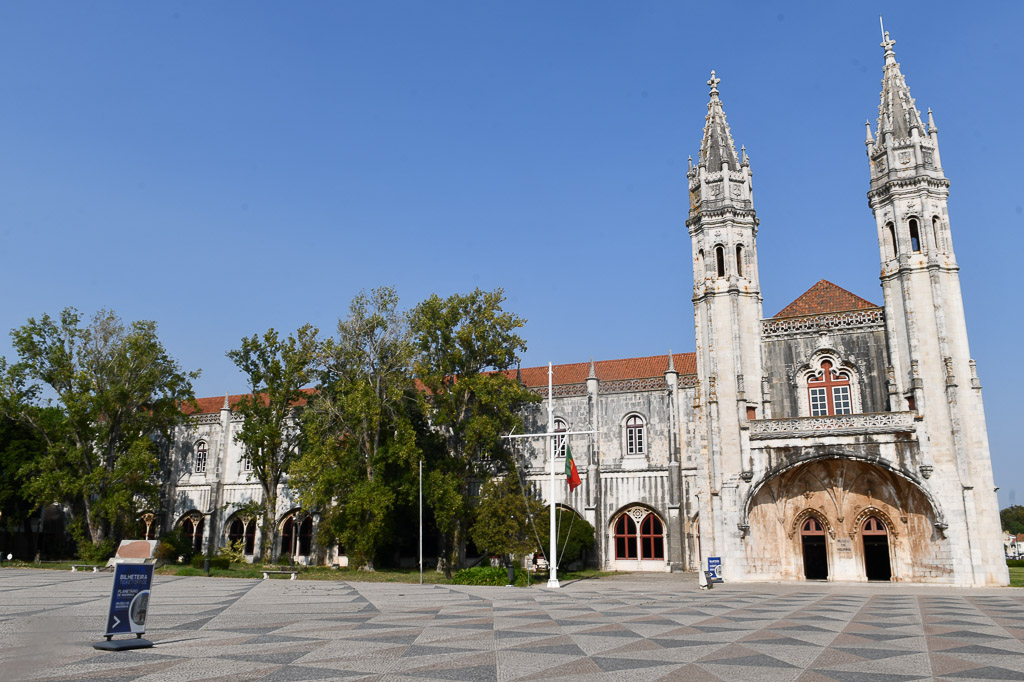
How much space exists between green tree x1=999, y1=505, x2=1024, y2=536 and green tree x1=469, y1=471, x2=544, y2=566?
10358cm

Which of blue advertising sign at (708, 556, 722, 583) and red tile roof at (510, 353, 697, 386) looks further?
red tile roof at (510, 353, 697, 386)

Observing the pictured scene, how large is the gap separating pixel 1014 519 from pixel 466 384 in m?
108

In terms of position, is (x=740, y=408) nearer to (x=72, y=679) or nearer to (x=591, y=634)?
(x=591, y=634)

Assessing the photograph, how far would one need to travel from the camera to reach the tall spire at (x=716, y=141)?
34.6 meters

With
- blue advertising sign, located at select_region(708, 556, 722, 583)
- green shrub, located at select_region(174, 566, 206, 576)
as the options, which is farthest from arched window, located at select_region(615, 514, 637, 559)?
green shrub, located at select_region(174, 566, 206, 576)

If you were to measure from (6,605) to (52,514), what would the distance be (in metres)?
37.7

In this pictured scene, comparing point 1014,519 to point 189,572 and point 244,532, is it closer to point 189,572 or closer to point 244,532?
point 244,532

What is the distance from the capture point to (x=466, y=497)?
3625 centimetres

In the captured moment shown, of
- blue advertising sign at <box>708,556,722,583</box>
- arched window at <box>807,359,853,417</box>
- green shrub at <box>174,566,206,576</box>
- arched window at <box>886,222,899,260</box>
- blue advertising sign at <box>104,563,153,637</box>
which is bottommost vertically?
green shrub at <box>174,566,206,576</box>

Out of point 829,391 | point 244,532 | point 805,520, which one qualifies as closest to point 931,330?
point 829,391

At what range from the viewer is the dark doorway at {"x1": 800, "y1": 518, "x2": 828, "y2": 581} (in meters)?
29.9

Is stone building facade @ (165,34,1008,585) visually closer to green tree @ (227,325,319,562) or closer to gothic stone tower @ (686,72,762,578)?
gothic stone tower @ (686,72,762,578)

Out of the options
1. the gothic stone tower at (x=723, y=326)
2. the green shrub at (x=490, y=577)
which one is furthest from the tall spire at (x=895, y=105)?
the green shrub at (x=490, y=577)

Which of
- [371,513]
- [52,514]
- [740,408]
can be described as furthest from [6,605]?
[52,514]
